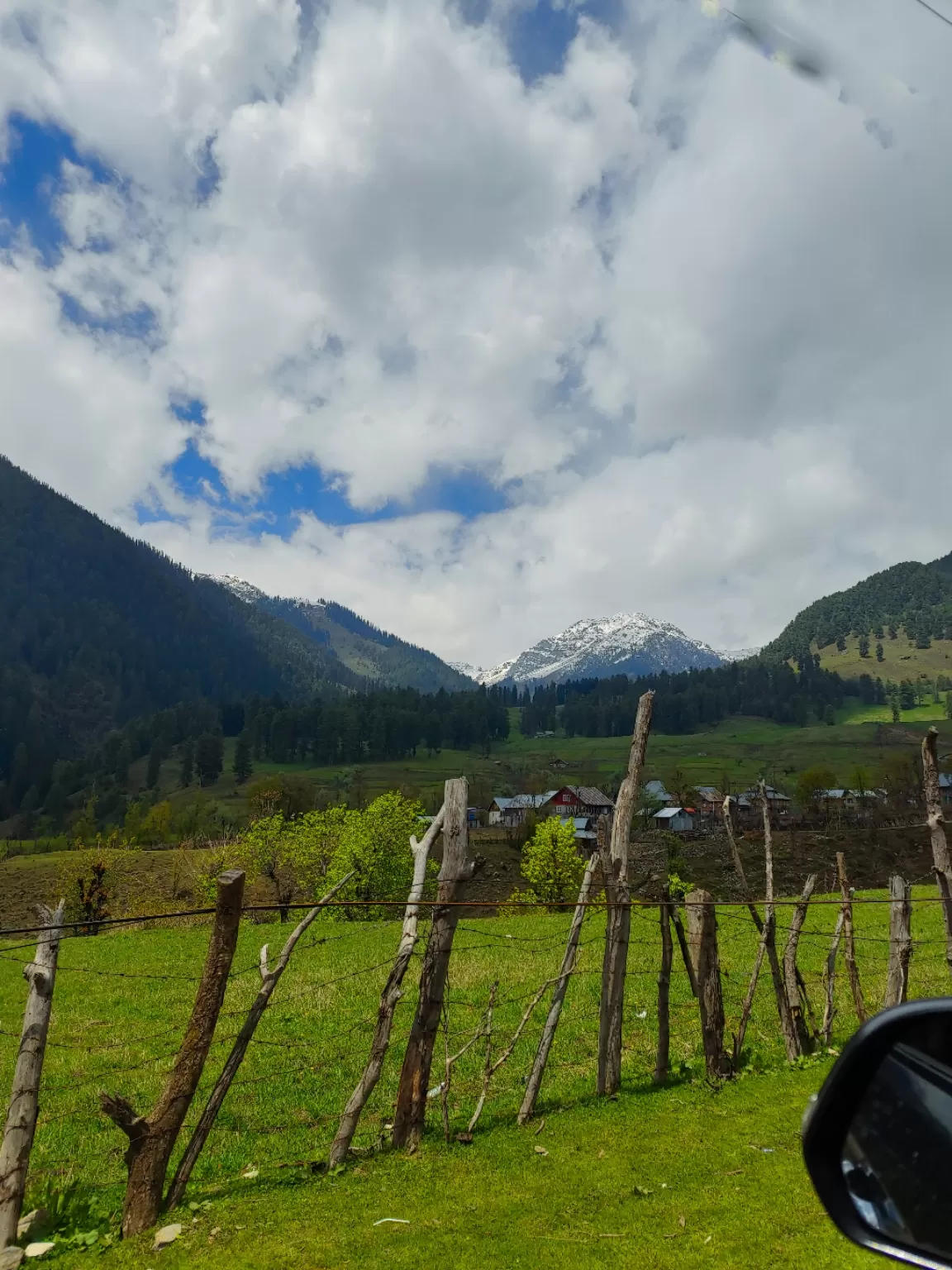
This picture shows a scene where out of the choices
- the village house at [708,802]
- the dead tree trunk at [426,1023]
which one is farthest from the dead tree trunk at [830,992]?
the village house at [708,802]

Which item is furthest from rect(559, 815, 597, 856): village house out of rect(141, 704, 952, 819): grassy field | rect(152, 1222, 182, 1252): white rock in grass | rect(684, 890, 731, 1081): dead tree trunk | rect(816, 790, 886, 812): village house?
rect(152, 1222, 182, 1252): white rock in grass

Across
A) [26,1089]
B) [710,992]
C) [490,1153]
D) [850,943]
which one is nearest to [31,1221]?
[26,1089]

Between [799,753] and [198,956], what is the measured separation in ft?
590

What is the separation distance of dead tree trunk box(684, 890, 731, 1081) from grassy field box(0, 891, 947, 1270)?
0.43 meters

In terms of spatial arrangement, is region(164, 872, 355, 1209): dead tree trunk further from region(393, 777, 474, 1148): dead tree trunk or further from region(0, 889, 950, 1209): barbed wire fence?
region(393, 777, 474, 1148): dead tree trunk

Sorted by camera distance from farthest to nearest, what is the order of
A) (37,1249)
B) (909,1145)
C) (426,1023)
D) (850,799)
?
(850,799)
(426,1023)
(37,1249)
(909,1145)

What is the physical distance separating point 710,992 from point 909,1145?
10128 mm

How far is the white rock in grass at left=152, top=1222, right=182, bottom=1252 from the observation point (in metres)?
6.70

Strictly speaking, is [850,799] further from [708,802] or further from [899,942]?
[899,942]

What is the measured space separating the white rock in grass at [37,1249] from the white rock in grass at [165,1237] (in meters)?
0.98

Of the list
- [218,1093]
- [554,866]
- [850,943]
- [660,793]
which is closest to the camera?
[218,1093]

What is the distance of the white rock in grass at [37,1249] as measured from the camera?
654 cm

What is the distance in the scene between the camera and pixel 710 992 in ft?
35.4

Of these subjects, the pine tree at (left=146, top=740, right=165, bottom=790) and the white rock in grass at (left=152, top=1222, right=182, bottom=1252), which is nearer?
the white rock in grass at (left=152, top=1222, right=182, bottom=1252)
